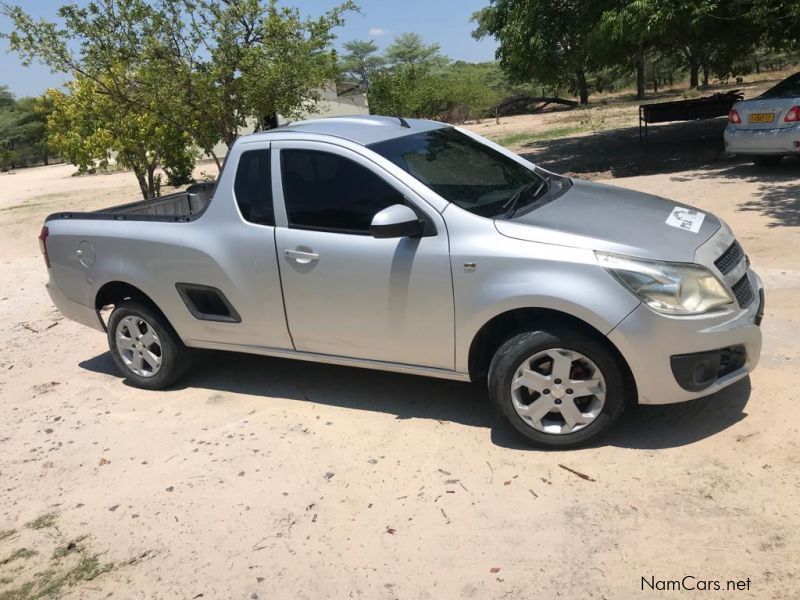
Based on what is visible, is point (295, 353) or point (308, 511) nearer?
point (308, 511)

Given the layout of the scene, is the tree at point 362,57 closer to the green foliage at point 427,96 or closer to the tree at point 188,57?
the green foliage at point 427,96

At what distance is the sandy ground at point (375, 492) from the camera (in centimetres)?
316

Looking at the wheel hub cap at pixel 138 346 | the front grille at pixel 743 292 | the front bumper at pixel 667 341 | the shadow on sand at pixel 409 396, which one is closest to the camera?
the front bumper at pixel 667 341

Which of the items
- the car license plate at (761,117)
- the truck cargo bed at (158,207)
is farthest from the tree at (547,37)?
the truck cargo bed at (158,207)

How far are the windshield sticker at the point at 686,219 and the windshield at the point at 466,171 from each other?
0.80 meters

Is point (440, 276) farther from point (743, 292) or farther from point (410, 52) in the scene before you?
point (410, 52)

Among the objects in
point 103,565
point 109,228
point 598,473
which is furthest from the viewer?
point 109,228

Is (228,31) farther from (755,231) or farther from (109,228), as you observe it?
(755,231)

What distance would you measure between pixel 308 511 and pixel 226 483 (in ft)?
2.01

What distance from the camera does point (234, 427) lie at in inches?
188

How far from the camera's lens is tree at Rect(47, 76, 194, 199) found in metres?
11.7

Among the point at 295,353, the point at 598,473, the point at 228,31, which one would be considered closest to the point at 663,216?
the point at 598,473

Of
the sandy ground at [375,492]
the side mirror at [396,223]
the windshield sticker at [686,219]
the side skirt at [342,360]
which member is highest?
the side mirror at [396,223]

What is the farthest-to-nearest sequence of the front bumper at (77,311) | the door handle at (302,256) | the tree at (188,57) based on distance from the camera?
the tree at (188,57), the front bumper at (77,311), the door handle at (302,256)
